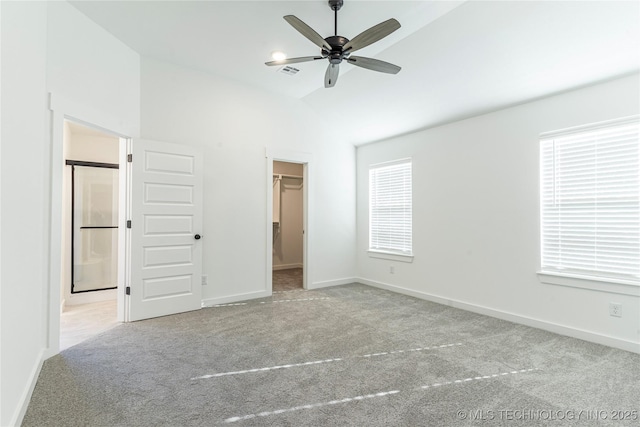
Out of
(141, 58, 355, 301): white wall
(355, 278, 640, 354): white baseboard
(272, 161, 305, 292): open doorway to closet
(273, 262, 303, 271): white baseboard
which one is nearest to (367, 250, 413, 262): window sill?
(355, 278, 640, 354): white baseboard

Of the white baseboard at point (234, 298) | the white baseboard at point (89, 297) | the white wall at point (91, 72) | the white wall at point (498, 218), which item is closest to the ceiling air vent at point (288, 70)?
the white wall at point (91, 72)

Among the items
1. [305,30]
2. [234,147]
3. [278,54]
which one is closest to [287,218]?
[234,147]

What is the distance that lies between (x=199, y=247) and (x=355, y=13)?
312 cm

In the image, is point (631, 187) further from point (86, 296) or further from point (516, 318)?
point (86, 296)

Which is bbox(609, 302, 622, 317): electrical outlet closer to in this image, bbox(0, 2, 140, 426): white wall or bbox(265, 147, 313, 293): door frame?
bbox(265, 147, 313, 293): door frame

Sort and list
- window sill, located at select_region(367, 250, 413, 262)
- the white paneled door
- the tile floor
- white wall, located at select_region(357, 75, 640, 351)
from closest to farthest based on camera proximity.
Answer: white wall, located at select_region(357, 75, 640, 351) → the tile floor → the white paneled door → window sill, located at select_region(367, 250, 413, 262)

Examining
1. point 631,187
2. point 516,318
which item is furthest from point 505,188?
point 516,318

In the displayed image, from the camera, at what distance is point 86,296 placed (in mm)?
4406

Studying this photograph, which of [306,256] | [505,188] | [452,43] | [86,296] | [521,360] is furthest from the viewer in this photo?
[306,256]

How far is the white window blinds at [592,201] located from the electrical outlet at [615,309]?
255 millimetres

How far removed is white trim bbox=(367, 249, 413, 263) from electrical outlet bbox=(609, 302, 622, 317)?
2311 millimetres

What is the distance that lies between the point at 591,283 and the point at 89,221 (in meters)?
6.22

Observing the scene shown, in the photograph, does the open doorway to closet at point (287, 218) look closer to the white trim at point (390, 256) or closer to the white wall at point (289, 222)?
the white wall at point (289, 222)

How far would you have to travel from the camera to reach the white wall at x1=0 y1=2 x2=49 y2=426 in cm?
165
